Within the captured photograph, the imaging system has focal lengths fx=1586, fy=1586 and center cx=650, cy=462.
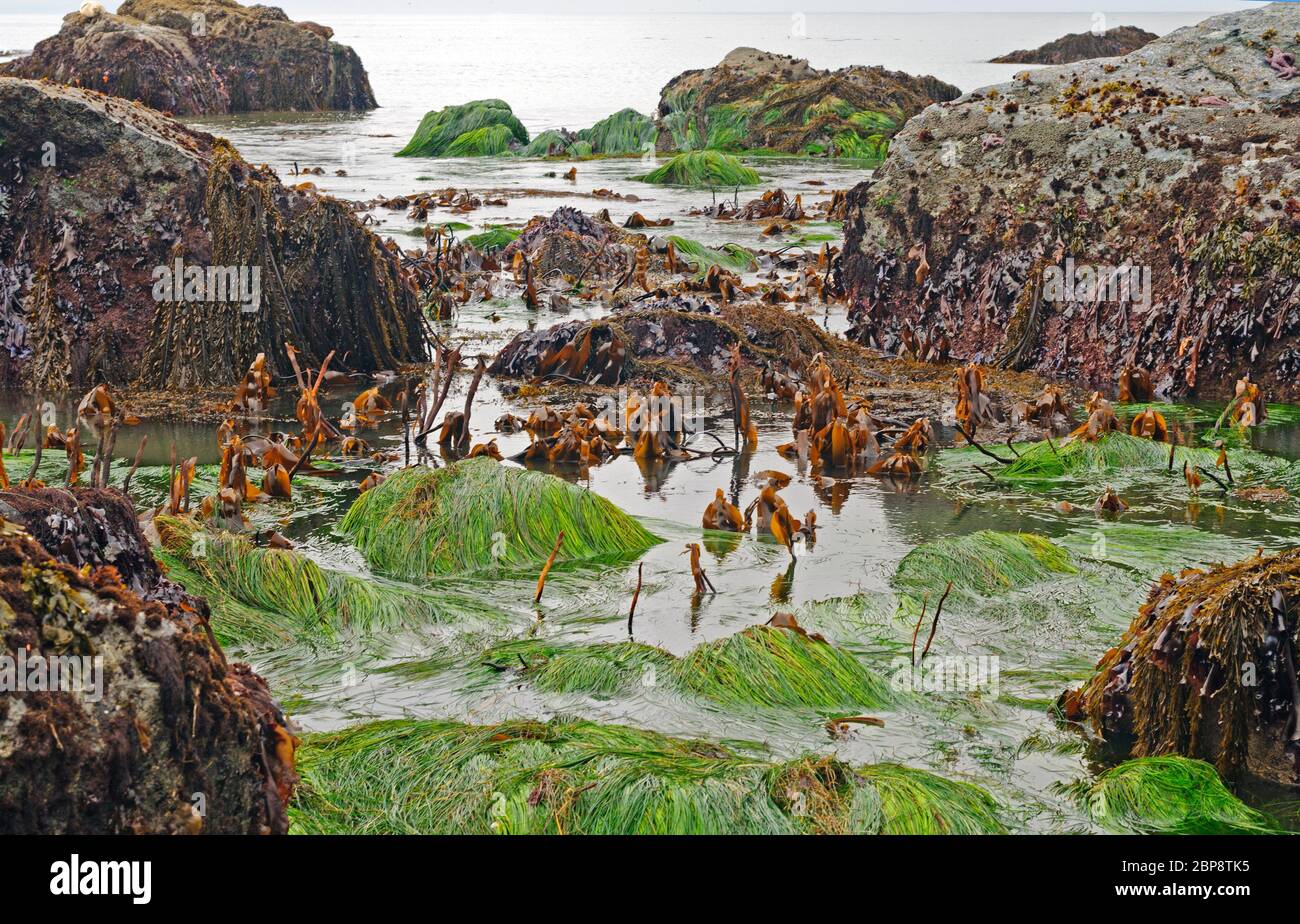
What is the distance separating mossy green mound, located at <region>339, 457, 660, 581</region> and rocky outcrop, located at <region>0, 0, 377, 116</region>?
38.5 metres

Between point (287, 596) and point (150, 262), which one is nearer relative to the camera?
point (287, 596)

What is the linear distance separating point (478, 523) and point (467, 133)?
29394mm

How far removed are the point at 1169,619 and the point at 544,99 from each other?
59.2 meters

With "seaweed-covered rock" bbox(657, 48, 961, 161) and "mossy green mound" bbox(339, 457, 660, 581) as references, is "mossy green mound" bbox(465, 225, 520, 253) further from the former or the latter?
"seaweed-covered rock" bbox(657, 48, 961, 161)

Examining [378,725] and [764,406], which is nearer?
[378,725]

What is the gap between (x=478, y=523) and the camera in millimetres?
8008

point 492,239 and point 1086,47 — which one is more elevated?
point 1086,47

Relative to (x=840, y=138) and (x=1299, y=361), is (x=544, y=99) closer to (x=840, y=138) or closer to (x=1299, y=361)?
(x=840, y=138)

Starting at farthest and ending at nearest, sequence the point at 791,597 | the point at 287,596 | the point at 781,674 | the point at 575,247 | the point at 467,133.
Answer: the point at 467,133 < the point at 575,247 < the point at 791,597 < the point at 287,596 < the point at 781,674

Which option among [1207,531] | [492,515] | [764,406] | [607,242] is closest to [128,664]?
[492,515]

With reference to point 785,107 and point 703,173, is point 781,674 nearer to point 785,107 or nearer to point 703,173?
point 703,173

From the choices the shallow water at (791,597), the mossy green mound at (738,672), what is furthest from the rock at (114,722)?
the mossy green mound at (738,672)

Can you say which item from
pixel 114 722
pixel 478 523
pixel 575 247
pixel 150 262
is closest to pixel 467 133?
pixel 575 247

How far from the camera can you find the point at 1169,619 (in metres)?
5.59
